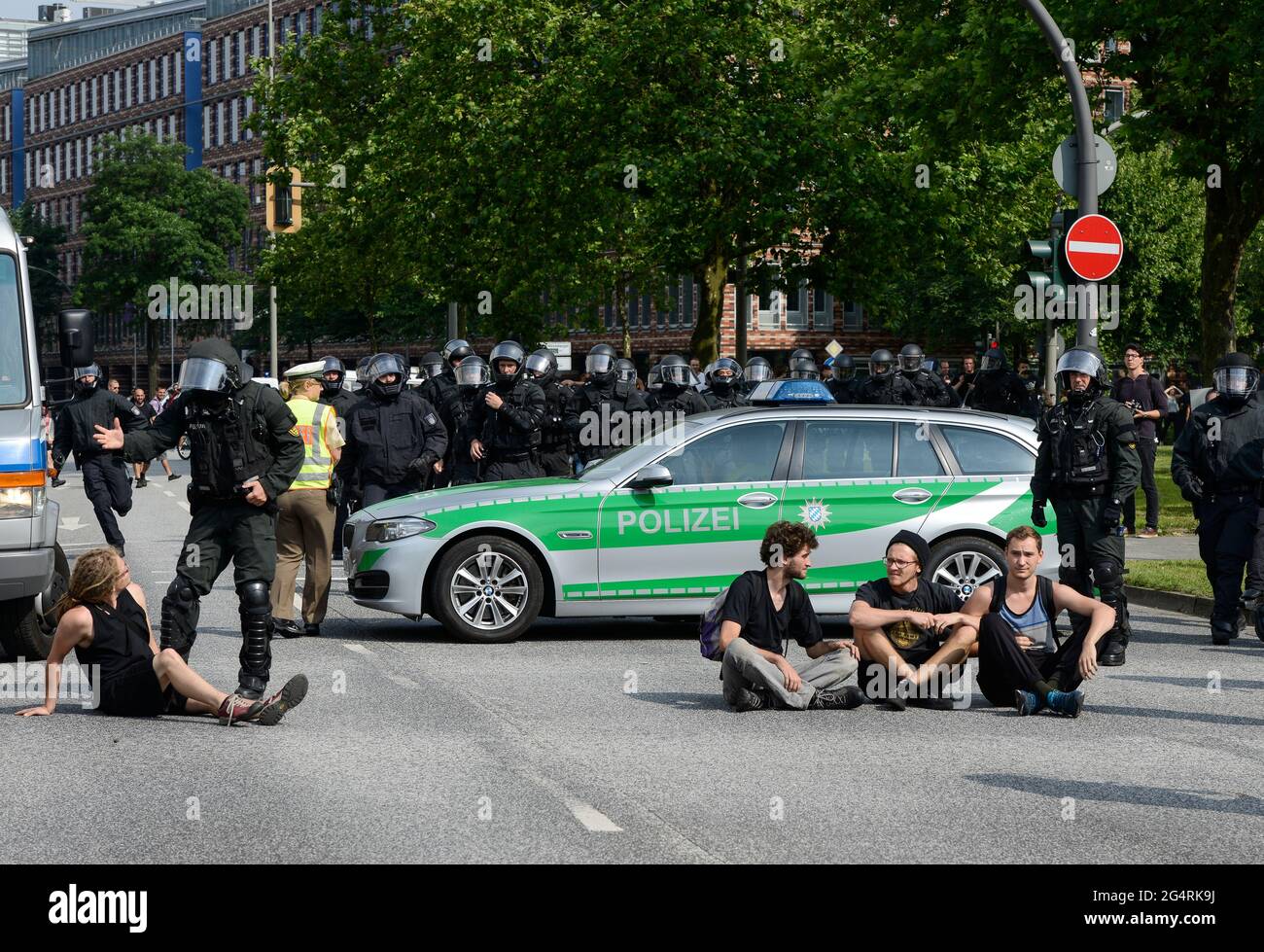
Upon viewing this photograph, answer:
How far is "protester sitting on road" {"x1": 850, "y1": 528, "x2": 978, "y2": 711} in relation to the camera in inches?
400

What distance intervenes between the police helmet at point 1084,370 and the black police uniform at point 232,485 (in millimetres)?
4810

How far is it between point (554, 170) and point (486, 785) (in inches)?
1087

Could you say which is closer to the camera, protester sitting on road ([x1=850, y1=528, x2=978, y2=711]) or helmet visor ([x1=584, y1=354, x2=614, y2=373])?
protester sitting on road ([x1=850, y1=528, x2=978, y2=711])

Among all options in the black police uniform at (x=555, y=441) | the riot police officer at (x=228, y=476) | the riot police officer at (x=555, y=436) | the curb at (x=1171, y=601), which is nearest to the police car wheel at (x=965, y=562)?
the curb at (x=1171, y=601)

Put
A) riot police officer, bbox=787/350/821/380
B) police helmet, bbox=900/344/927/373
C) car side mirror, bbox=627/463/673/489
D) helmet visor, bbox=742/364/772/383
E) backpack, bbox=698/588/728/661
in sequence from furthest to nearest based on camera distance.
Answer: helmet visor, bbox=742/364/772/383
riot police officer, bbox=787/350/821/380
police helmet, bbox=900/344/927/373
car side mirror, bbox=627/463/673/489
backpack, bbox=698/588/728/661

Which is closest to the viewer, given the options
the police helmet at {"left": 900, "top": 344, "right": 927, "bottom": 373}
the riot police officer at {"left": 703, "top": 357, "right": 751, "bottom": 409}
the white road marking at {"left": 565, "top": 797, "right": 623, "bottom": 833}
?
the white road marking at {"left": 565, "top": 797, "right": 623, "bottom": 833}

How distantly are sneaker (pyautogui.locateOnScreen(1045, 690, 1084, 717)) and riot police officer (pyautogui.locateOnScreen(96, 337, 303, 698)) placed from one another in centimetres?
380

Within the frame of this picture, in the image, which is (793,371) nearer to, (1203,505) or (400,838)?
(1203,505)

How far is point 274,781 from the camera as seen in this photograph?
26.0ft

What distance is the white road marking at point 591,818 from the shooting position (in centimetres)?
699

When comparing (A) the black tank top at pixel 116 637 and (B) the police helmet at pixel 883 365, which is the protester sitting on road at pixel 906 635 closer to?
(A) the black tank top at pixel 116 637

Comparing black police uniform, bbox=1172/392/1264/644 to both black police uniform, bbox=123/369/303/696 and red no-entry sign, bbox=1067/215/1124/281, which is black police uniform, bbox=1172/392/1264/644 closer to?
red no-entry sign, bbox=1067/215/1124/281

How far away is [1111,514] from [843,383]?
1038 centimetres

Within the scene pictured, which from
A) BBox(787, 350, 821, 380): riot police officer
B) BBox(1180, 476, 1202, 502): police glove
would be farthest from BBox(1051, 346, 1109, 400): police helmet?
BBox(787, 350, 821, 380): riot police officer
